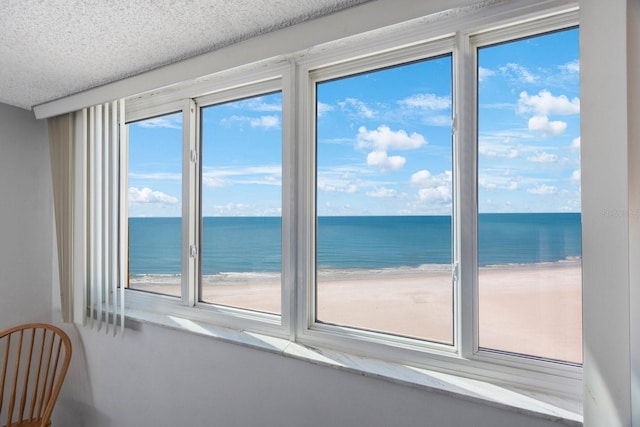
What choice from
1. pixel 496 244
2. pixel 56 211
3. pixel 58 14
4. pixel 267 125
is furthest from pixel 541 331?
pixel 56 211

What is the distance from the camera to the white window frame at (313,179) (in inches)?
51.2

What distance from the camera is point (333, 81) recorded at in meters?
1.74

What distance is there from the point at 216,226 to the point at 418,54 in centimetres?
135

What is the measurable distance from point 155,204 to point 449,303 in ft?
5.85

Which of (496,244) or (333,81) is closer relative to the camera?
(496,244)

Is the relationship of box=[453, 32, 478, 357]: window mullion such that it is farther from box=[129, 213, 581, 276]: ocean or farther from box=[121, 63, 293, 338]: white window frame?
box=[121, 63, 293, 338]: white window frame

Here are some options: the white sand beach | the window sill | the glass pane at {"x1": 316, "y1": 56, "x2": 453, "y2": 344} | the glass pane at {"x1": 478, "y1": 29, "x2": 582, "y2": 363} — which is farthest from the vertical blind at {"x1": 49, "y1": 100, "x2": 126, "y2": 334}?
the glass pane at {"x1": 478, "y1": 29, "x2": 582, "y2": 363}

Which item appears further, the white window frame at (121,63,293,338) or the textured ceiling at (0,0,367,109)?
the white window frame at (121,63,293,338)

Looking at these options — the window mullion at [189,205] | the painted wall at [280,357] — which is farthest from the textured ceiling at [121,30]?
the painted wall at [280,357]

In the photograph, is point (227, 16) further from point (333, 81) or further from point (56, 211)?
point (56, 211)

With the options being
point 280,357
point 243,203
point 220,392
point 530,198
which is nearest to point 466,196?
point 530,198

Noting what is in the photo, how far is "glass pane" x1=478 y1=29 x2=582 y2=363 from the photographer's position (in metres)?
1.28

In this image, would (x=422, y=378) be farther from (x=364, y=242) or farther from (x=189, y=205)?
(x=189, y=205)

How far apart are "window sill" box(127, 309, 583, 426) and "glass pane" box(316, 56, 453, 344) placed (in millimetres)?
174
